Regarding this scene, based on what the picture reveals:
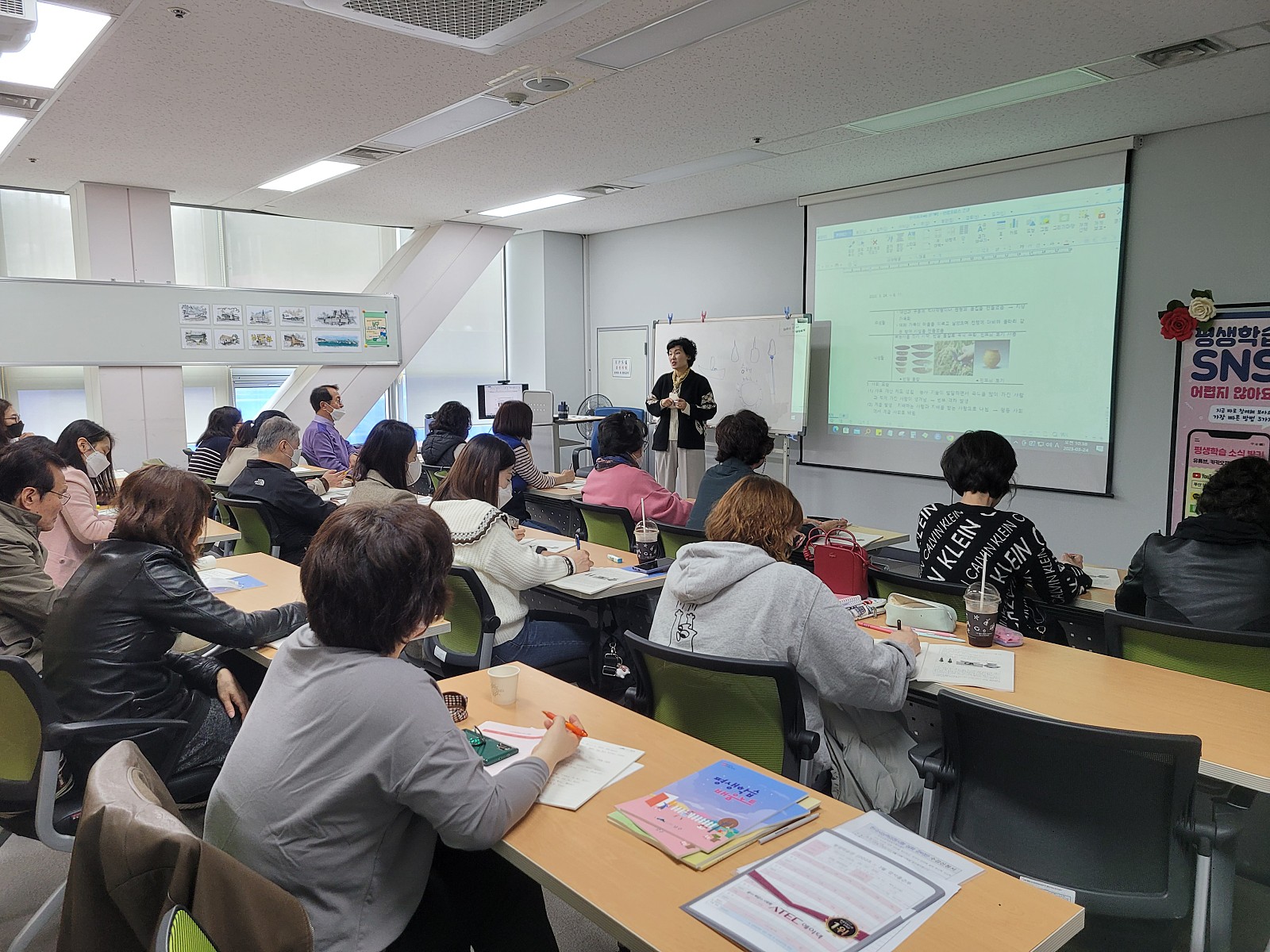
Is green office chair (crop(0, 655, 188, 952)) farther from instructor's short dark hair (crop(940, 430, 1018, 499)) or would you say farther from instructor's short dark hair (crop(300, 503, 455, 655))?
instructor's short dark hair (crop(940, 430, 1018, 499))

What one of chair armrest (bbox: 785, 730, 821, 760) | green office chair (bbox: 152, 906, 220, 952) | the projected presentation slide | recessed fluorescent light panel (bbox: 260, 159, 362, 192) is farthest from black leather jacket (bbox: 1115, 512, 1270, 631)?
recessed fluorescent light panel (bbox: 260, 159, 362, 192)

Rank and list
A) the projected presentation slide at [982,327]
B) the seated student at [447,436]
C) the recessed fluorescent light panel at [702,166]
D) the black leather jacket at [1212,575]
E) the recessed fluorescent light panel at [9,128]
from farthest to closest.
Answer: the seated student at [447,436], the recessed fluorescent light panel at [702,166], the projected presentation slide at [982,327], the recessed fluorescent light panel at [9,128], the black leather jacket at [1212,575]

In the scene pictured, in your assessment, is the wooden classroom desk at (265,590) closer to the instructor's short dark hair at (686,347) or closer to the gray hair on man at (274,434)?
the gray hair on man at (274,434)

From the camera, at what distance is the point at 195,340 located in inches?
281

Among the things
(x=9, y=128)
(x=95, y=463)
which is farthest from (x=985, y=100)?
(x=9, y=128)

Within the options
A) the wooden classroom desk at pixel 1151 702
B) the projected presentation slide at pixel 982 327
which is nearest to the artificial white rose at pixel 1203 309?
the projected presentation slide at pixel 982 327

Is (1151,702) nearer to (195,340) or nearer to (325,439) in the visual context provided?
(325,439)

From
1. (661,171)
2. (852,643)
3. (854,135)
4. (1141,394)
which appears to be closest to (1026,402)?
(1141,394)

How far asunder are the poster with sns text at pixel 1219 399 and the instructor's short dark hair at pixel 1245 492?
266cm

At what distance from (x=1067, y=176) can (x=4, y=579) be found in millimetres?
5925

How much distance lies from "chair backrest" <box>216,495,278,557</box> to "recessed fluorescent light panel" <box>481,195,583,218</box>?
3794 millimetres

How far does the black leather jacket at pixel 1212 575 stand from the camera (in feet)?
8.15

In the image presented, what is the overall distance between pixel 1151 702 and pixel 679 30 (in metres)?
2.90

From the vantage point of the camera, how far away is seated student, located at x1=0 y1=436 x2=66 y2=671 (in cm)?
259
